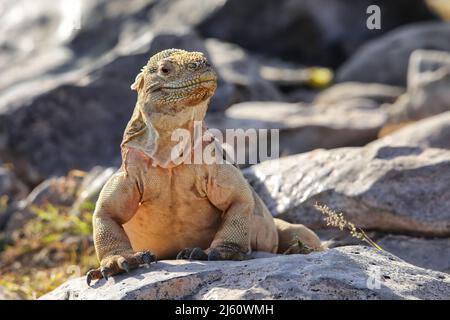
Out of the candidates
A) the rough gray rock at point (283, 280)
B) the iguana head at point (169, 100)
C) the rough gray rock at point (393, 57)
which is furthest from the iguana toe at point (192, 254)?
the rough gray rock at point (393, 57)

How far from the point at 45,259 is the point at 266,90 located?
291 inches

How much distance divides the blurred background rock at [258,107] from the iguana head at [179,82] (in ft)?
8.30

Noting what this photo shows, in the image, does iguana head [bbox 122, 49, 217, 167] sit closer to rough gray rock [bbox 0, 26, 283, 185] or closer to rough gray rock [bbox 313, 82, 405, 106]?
rough gray rock [bbox 0, 26, 283, 185]

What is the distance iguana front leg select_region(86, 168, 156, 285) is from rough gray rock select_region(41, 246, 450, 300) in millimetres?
90

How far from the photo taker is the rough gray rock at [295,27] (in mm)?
22328

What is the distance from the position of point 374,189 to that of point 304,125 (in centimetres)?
508

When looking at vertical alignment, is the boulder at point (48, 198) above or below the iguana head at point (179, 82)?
below

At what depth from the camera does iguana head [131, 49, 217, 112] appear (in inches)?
270

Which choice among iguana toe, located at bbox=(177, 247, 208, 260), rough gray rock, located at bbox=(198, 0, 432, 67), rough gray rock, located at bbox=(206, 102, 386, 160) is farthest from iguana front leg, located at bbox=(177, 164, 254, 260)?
rough gray rock, located at bbox=(198, 0, 432, 67)

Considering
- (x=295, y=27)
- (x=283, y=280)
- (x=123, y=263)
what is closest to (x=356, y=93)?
(x=295, y=27)

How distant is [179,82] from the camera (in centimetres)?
690

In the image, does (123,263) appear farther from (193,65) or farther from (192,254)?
(193,65)

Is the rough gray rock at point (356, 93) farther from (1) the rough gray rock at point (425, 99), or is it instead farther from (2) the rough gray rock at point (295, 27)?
(2) the rough gray rock at point (295, 27)
